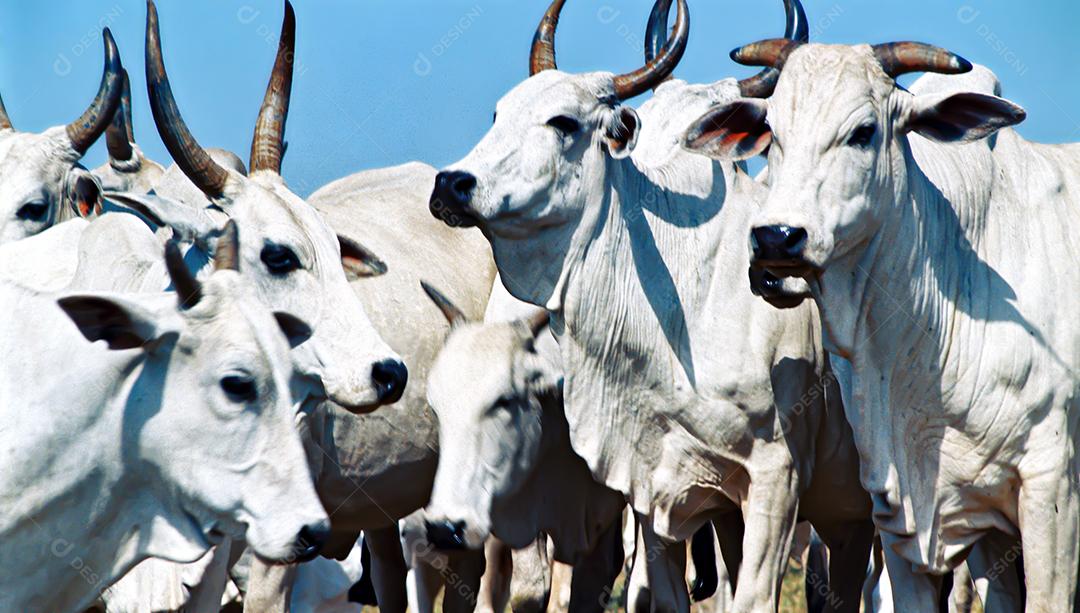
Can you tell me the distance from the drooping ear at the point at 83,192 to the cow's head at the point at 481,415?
6.72 feet

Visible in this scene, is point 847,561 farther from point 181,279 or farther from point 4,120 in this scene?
point 4,120

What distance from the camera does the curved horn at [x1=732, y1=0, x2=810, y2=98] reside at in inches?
340

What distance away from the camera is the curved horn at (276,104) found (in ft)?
27.3

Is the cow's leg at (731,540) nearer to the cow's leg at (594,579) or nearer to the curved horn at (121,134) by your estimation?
the cow's leg at (594,579)

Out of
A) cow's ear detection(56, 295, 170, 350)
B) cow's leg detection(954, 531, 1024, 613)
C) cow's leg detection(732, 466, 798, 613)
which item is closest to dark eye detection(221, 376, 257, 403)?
cow's ear detection(56, 295, 170, 350)

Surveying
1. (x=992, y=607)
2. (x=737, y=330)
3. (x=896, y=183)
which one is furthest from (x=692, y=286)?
(x=992, y=607)

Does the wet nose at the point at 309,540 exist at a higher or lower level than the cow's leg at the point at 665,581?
higher

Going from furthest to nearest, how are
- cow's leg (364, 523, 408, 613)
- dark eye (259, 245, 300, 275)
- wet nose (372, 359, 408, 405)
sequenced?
cow's leg (364, 523, 408, 613)
dark eye (259, 245, 300, 275)
wet nose (372, 359, 408, 405)

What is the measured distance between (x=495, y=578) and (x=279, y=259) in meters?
3.07

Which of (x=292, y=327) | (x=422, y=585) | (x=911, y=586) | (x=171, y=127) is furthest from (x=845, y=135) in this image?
(x=422, y=585)

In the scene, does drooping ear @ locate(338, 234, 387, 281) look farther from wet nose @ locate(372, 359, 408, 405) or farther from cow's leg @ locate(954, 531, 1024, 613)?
cow's leg @ locate(954, 531, 1024, 613)

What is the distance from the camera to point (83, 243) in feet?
25.4

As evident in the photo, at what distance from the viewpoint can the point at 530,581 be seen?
952 cm

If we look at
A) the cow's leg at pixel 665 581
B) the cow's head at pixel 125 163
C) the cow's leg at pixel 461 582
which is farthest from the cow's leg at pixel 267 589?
the cow's head at pixel 125 163
